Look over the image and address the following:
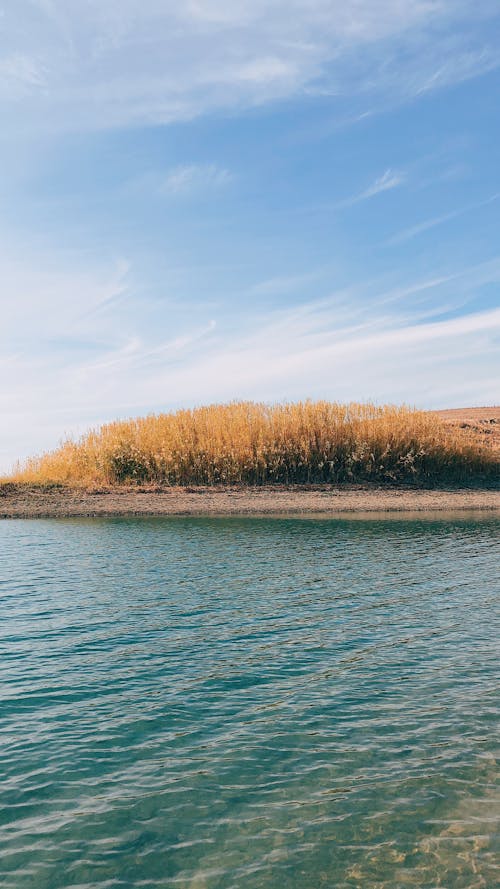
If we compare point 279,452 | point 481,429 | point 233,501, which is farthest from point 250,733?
point 481,429

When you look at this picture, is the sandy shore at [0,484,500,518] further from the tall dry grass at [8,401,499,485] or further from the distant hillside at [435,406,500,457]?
the distant hillside at [435,406,500,457]

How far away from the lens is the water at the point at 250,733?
13.6ft

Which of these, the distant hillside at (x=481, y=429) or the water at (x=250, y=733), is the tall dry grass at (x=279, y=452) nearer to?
the distant hillside at (x=481, y=429)

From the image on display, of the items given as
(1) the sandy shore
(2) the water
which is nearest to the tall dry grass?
(1) the sandy shore

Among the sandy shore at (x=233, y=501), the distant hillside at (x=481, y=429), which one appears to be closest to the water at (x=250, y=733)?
the sandy shore at (x=233, y=501)

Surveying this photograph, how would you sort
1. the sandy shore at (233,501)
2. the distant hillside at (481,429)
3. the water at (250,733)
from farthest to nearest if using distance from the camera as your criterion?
the distant hillside at (481,429) < the sandy shore at (233,501) < the water at (250,733)

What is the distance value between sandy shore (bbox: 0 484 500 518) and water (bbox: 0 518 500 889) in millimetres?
9896

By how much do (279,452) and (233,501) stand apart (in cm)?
355

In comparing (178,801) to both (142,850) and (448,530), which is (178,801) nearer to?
(142,850)

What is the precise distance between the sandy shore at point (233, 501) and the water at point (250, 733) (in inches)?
390

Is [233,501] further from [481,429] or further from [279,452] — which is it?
[481,429]

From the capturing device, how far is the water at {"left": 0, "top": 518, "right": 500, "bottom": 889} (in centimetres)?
414

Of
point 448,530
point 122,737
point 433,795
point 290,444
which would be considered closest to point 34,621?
point 122,737

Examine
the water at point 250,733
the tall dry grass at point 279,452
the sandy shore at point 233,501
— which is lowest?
the water at point 250,733
